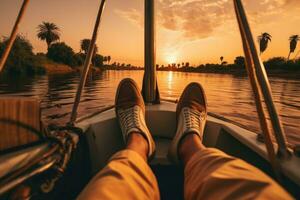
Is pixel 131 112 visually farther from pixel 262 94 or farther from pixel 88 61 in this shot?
pixel 262 94

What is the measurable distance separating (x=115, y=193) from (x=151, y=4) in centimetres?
179

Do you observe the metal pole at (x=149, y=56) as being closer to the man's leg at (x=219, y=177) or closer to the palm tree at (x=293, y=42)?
the man's leg at (x=219, y=177)

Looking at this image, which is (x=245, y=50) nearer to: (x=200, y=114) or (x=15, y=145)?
(x=200, y=114)

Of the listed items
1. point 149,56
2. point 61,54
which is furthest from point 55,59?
point 149,56

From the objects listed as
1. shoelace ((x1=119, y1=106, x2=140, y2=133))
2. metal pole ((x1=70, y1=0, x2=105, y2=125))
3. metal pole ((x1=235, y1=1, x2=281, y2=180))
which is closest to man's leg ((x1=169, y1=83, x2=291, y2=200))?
metal pole ((x1=235, y1=1, x2=281, y2=180))

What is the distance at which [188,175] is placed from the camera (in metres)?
0.99

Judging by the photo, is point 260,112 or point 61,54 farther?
point 61,54

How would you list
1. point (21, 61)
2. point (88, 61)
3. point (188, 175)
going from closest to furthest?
point (188, 175)
point (88, 61)
point (21, 61)

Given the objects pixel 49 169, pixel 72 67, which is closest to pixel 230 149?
pixel 49 169

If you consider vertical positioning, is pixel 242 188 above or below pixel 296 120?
above

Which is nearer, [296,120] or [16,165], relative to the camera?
[16,165]

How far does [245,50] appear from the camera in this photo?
3.52ft

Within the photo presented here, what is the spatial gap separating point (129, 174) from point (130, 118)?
29.1 inches

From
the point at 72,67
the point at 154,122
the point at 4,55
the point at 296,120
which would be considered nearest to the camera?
the point at 4,55
